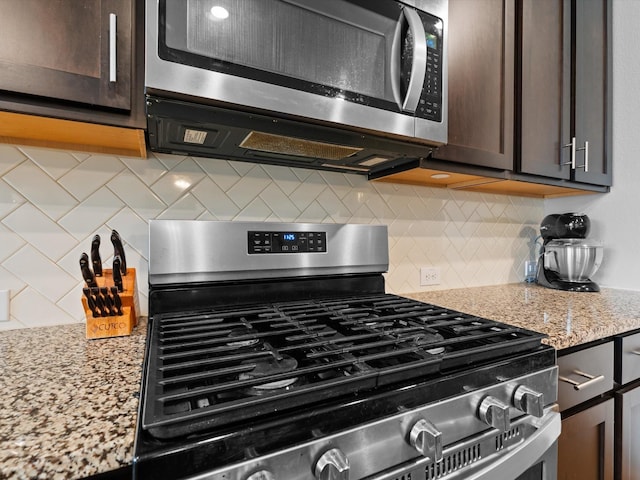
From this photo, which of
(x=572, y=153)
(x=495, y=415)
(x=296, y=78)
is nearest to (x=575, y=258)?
(x=572, y=153)

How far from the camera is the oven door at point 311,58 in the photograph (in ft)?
2.31

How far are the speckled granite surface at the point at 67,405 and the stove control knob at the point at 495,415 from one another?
23.1 inches

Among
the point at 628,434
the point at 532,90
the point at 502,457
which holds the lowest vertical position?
the point at 628,434

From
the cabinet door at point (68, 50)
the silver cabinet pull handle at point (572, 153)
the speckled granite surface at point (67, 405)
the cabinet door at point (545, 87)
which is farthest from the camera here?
the silver cabinet pull handle at point (572, 153)

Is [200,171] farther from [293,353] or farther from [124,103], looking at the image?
[293,353]

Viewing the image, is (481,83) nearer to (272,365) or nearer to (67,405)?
(272,365)

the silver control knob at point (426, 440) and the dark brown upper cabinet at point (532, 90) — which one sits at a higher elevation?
the dark brown upper cabinet at point (532, 90)

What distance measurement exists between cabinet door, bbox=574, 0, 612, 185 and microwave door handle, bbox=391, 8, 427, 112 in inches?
40.5

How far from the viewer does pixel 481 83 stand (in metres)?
1.22

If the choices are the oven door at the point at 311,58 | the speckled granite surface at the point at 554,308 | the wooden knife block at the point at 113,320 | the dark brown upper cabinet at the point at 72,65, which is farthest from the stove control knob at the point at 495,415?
the dark brown upper cabinet at the point at 72,65

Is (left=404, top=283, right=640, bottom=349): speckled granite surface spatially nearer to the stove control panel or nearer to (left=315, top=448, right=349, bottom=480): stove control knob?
the stove control panel

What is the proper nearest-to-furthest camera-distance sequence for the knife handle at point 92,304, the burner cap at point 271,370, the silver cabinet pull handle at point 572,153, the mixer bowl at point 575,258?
1. the burner cap at point 271,370
2. the knife handle at point 92,304
3. the silver cabinet pull handle at point 572,153
4. the mixer bowl at point 575,258

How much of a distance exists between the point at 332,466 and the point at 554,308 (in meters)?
1.10

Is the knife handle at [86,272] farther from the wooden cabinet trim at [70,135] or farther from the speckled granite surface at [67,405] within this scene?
the wooden cabinet trim at [70,135]
